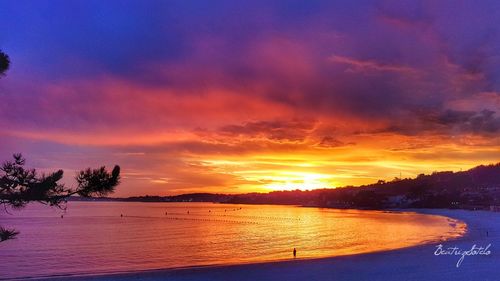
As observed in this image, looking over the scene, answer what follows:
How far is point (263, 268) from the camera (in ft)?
86.3

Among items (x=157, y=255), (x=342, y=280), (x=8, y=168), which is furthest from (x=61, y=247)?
(x=8, y=168)

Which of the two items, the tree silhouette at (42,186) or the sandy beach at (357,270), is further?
the sandy beach at (357,270)

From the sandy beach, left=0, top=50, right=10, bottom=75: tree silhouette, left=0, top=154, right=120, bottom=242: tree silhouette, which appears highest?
left=0, top=50, right=10, bottom=75: tree silhouette

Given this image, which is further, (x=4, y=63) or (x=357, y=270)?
(x=357, y=270)

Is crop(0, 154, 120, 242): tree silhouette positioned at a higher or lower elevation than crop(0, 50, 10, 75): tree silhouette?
lower

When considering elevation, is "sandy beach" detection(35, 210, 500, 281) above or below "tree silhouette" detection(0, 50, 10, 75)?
below

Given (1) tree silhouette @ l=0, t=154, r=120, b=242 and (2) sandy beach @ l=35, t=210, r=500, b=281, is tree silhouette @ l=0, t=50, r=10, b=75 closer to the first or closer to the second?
(1) tree silhouette @ l=0, t=154, r=120, b=242

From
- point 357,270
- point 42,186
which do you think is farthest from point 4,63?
point 357,270

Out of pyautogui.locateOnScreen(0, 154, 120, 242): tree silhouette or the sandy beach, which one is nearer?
pyautogui.locateOnScreen(0, 154, 120, 242): tree silhouette

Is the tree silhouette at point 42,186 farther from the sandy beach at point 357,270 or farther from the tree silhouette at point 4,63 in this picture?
the sandy beach at point 357,270

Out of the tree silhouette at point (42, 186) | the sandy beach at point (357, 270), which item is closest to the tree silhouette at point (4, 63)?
the tree silhouette at point (42, 186)

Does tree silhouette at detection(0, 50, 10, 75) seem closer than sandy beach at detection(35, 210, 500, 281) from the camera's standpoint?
Yes

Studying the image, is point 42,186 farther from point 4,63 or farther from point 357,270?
point 357,270

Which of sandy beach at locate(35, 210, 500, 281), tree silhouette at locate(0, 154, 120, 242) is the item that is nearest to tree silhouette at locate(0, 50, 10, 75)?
tree silhouette at locate(0, 154, 120, 242)
